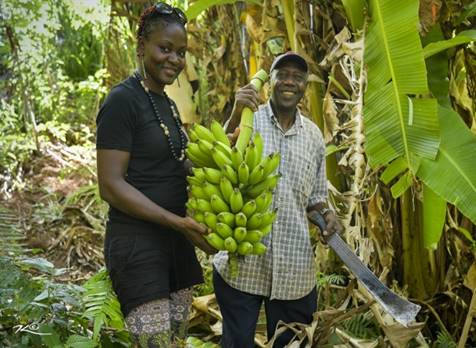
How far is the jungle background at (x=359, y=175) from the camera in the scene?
231 centimetres

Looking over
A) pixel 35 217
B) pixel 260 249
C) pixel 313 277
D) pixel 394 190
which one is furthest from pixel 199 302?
pixel 35 217

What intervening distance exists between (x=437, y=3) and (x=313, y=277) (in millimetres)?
1423

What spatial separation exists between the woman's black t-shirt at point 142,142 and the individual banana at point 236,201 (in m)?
0.28

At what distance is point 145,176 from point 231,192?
328 mm

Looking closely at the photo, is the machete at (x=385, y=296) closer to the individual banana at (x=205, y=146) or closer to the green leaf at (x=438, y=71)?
the individual banana at (x=205, y=146)

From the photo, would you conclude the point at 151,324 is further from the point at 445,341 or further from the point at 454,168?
the point at 445,341

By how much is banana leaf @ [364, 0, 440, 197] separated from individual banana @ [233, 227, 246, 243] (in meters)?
0.78

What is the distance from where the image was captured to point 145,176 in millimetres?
1975

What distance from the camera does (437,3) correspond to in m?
2.78

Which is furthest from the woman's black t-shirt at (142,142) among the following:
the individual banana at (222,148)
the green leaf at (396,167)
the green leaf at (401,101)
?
the green leaf at (396,167)

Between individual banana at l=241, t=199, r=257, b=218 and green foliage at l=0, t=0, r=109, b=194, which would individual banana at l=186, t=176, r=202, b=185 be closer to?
individual banana at l=241, t=199, r=257, b=218

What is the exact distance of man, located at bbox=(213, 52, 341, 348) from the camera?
2.27m

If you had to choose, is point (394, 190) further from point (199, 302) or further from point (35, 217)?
point (35, 217)

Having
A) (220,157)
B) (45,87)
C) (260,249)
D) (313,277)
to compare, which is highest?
(45,87)
